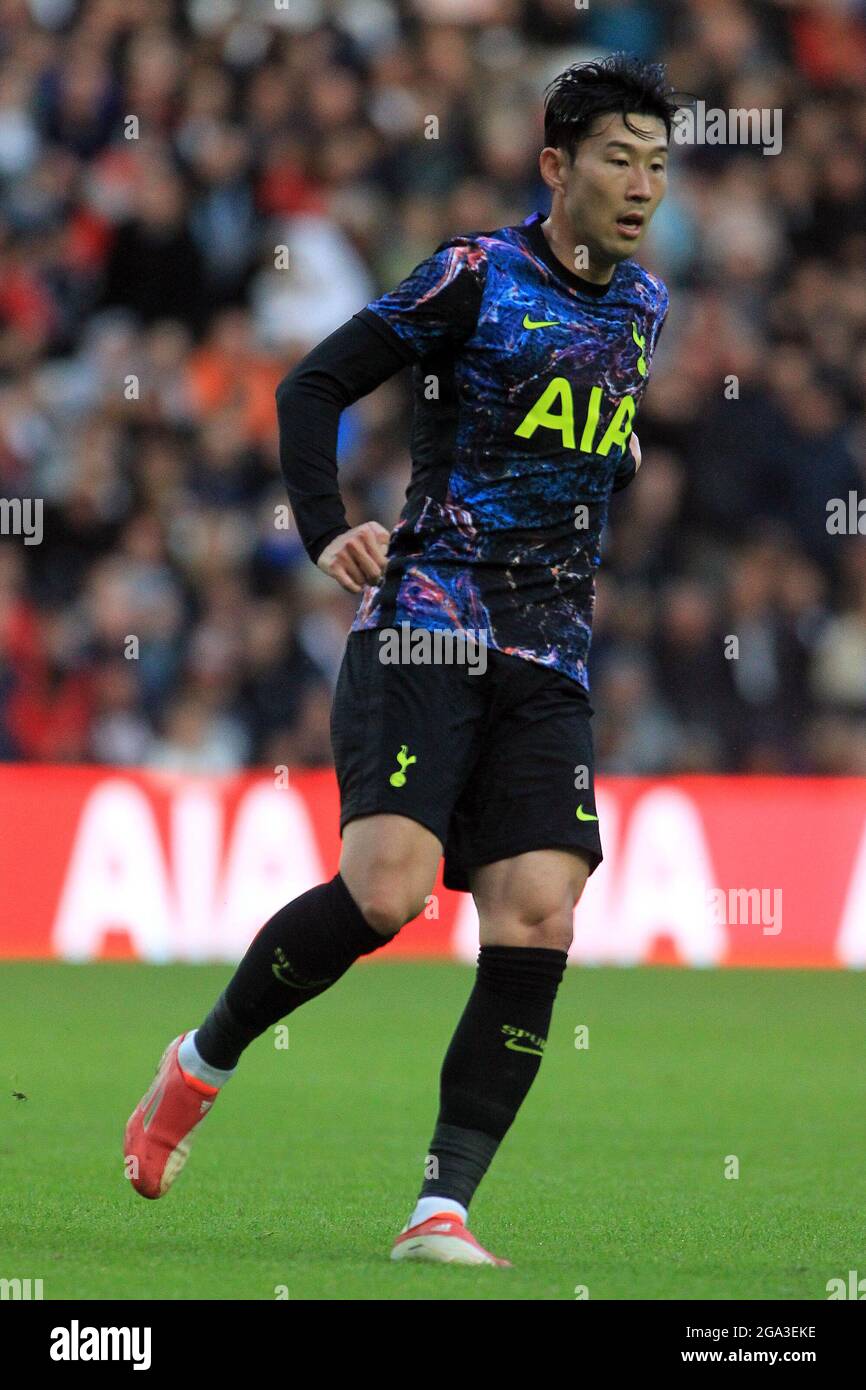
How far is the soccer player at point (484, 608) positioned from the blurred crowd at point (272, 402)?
7.63 meters

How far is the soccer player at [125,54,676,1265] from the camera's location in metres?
4.77

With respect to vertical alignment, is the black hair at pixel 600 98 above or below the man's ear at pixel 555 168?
above

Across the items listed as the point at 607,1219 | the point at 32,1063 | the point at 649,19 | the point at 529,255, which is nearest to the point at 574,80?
the point at 529,255

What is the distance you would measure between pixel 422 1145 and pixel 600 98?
2.85m

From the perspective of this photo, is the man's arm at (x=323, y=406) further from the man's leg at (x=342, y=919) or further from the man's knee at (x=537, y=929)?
the man's knee at (x=537, y=929)

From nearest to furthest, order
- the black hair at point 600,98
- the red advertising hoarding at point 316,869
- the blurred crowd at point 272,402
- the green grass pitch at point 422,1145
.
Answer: the green grass pitch at point 422,1145 → the black hair at point 600,98 → the red advertising hoarding at point 316,869 → the blurred crowd at point 272,402

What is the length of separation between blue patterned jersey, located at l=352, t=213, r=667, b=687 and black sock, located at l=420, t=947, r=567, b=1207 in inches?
23.2

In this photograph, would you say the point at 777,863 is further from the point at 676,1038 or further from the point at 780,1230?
Answer: the point at 780,1230

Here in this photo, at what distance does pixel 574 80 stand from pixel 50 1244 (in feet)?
8.17

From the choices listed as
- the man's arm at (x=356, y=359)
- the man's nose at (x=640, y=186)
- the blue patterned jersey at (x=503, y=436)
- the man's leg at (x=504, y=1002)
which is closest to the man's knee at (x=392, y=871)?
the man's leg at (x=504, y=1002)

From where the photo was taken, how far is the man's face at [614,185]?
15.9 feet

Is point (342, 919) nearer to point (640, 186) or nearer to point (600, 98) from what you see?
point (640, 186)

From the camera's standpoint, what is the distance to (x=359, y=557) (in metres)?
4.61

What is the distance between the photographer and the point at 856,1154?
6457mm
